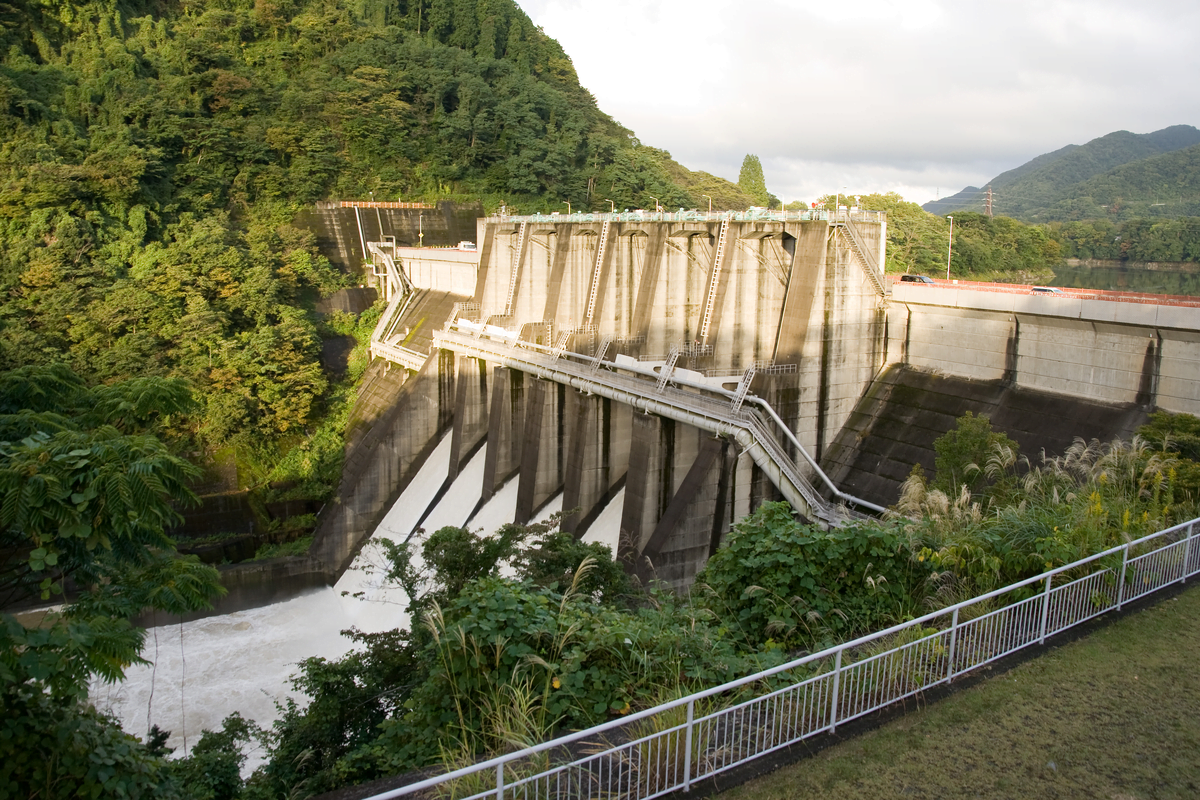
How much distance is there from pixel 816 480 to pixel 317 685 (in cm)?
1226

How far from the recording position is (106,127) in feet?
143

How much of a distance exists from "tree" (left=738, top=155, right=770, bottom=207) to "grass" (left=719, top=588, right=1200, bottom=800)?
278 feet

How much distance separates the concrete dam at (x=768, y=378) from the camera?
16.6 metres

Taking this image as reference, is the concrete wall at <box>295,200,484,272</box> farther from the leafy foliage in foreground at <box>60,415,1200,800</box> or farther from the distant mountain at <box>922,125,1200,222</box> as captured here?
the distant mountain at <box>922,125,1200,222</box>

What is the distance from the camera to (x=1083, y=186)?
374 feet

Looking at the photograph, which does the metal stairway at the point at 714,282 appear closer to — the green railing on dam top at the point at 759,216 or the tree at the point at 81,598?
the green railing on dam top at the point at 759,216

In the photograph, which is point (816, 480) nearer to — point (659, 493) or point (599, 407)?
point (659, 493)

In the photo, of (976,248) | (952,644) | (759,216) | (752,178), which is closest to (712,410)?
(759,216)

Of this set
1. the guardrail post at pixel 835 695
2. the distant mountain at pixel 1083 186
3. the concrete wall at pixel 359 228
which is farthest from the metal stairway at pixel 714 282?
the distant mountain at pixel 1083 186

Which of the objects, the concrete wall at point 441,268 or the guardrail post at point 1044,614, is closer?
the guardrail post at point 1044,614

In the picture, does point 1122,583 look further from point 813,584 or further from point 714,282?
point 714,282

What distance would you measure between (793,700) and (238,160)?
5052cm

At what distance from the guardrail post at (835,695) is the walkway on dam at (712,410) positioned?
7.99m

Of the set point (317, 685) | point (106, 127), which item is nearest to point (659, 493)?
point (317, 685)
